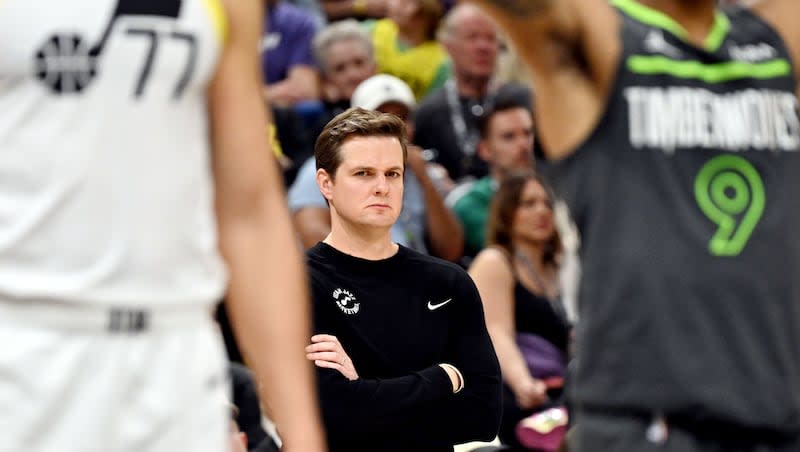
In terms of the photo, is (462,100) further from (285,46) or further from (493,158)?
(285,46)

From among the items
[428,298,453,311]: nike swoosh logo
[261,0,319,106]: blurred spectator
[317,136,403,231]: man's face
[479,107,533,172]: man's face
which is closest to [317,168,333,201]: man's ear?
[317,136,403,231]: man's face

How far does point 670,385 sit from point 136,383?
136 cm

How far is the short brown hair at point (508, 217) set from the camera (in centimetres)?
851

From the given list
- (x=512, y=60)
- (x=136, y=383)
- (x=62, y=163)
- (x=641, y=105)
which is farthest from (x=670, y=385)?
(x=512, y=60)

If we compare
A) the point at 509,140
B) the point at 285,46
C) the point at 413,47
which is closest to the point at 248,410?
the point at 509,140

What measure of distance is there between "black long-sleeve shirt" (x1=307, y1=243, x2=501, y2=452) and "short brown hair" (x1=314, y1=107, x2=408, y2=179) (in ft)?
1.16

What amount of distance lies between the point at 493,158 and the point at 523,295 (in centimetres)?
182

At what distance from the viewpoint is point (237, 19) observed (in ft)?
10.2

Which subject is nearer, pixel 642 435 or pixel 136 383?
pixel 136 383

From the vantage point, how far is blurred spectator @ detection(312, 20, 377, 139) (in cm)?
1013

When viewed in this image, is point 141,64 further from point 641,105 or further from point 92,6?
point 641,105

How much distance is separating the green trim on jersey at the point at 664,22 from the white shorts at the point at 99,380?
4.80ft

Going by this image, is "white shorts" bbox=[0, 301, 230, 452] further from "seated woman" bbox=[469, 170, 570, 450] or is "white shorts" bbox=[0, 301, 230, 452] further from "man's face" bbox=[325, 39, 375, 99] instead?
"man's face" bbox=[325, 39, 375, 99]

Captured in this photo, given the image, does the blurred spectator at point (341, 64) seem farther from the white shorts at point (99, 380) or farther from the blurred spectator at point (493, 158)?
the white shorts at point (99, 380)
